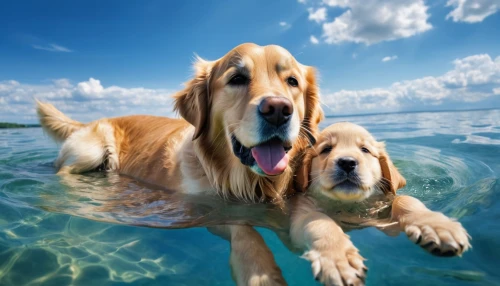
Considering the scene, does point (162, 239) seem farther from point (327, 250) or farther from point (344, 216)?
point (344, 216)

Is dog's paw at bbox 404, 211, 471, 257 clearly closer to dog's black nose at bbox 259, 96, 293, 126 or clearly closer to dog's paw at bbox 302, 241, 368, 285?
dog's paw at bbox 302, 241, 368, 285

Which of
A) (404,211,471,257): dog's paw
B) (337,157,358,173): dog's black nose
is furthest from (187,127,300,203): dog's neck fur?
(404,211,471,257): dog's paw

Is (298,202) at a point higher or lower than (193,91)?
lower

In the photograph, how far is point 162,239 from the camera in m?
2.81

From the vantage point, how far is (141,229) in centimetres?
294

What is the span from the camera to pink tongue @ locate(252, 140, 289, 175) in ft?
9.98

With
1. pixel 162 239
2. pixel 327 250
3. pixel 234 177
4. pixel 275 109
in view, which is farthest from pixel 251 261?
pixel 234 177

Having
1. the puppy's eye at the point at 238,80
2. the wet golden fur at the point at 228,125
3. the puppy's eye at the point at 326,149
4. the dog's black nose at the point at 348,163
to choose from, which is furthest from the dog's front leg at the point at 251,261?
the puppy's eye at the point at 238,80

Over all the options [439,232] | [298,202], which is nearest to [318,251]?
[439,232]

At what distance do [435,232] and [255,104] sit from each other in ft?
4.96

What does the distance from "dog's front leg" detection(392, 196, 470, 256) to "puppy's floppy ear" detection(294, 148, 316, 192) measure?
114cm

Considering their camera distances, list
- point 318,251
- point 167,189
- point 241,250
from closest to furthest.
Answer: point 318,251
point 241,250
point 167,189

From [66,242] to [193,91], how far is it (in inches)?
71.6

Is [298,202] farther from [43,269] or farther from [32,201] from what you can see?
[32,201]
